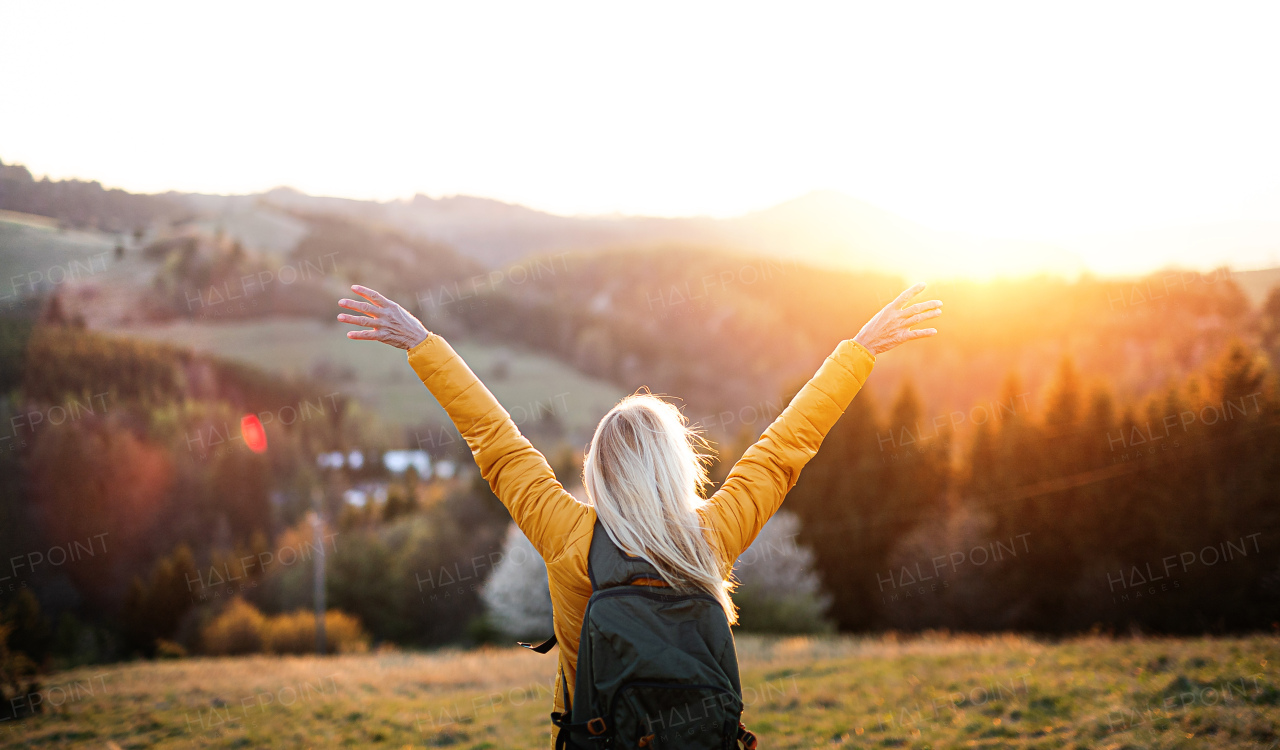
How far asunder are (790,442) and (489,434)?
1180mm

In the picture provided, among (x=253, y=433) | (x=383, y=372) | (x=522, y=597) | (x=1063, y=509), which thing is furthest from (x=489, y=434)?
(x=383, y=372)

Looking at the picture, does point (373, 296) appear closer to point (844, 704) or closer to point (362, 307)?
point (362, 307)

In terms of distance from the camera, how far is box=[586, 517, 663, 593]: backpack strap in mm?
2020

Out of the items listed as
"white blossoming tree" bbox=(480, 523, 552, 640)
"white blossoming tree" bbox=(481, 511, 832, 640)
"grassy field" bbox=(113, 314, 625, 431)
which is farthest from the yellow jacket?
"grassy field" bbox=(113, 314, 625, 431)

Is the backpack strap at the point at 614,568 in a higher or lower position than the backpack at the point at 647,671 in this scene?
higher

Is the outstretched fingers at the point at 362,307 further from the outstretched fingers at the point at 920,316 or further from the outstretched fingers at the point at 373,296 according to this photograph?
the outstretched fingers at the point at 920,316

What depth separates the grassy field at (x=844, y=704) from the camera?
17.3 feet

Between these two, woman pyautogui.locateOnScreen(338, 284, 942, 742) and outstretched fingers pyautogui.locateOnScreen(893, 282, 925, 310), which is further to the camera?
outstretched fingers pyautogui.locateOnScreen(893, 282, 925, 310)

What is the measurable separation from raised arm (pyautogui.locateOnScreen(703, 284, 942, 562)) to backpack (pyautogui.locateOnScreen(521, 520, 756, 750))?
340 mm

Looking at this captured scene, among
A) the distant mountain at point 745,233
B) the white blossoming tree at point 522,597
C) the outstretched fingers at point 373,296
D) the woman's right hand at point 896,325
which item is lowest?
the white blossoming tree at point 522,597

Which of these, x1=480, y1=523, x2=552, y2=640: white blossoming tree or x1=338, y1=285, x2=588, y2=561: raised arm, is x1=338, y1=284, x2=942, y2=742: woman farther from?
x1=480, y1=523, x2=552, y2=640: white blossoming tree

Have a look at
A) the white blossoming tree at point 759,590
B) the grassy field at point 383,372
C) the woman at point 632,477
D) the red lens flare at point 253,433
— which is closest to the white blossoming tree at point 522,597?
the white blossoming tree at point 759,590

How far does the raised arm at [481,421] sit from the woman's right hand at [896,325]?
1.43 metres

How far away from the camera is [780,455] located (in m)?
2.45
